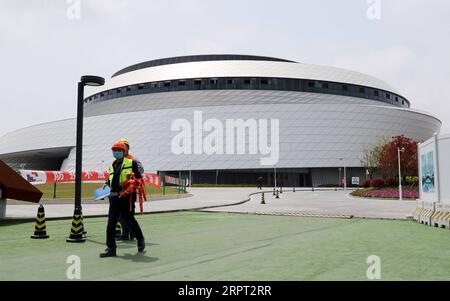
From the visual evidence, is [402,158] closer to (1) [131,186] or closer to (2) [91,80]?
(2) [91,80]

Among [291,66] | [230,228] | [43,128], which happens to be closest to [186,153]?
[291,66]

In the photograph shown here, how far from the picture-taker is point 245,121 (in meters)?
72.7

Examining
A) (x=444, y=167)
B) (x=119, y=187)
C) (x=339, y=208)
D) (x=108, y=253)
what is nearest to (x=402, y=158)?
(x=339, y=208)

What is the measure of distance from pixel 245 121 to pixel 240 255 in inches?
2603

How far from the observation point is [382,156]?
45375mm

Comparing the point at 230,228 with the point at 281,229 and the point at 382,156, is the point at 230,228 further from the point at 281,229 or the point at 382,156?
the point at 382,156

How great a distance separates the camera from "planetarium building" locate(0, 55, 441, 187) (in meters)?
72.6

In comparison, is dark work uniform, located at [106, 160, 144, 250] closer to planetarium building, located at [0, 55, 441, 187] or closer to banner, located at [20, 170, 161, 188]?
banner, located at [20, 170, 161, 188]

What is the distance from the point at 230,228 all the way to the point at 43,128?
87.1 metres

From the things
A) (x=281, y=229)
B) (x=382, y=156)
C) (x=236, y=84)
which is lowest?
(x=281, y=229)

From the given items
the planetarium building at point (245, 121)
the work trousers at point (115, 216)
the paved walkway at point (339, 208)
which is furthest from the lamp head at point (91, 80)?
the planetarium building at point (245, 121)

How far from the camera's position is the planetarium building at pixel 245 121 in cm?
7262

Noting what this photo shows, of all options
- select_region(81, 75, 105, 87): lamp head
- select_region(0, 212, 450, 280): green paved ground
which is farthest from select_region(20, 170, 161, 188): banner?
select_region(0, 212, 450, 280): green paved ground
